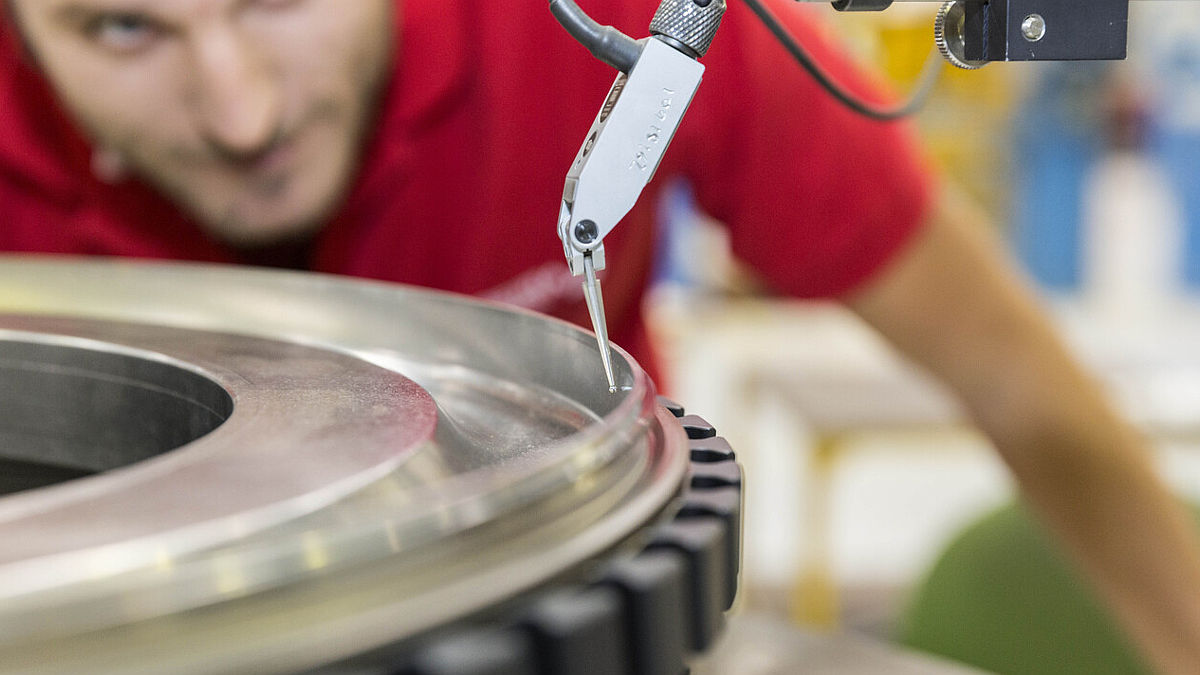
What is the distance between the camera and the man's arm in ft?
2.85

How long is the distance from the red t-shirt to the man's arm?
5 cm

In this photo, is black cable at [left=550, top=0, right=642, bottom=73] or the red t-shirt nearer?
black cable at [left=550, top=0, right=642, bottom=73]

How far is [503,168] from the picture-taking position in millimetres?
1012

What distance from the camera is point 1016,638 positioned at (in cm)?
120

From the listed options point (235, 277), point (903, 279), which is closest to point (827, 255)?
point (903, 279)

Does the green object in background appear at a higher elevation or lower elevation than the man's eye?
lower

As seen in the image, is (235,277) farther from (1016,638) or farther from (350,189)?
(1016,638)

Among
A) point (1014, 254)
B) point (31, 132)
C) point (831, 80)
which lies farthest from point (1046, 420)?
point (1014, 254)

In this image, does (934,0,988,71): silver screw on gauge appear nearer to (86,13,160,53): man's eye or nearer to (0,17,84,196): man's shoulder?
(86,13,160,53): man's eye

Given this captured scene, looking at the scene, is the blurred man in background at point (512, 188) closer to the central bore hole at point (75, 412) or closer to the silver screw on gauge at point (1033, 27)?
the central bore hole at point (75, 412)

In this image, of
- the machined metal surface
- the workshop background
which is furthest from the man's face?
the workshop background

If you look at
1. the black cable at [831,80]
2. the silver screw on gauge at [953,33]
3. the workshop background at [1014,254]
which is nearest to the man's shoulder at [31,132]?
the black cable at [831,80]

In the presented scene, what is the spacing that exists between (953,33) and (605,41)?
142 mm

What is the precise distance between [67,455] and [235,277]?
12 centimetres
